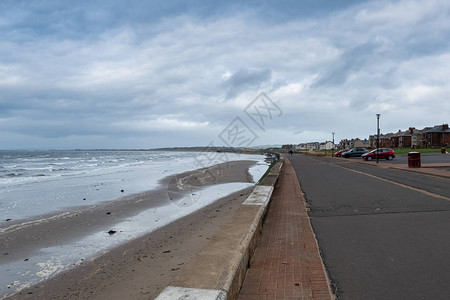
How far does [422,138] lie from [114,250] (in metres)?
110

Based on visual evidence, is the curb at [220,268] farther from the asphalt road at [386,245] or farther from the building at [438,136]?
the building at [438,136]

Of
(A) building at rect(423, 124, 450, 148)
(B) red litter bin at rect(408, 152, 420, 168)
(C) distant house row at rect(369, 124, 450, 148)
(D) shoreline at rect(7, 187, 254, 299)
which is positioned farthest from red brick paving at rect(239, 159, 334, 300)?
(A) building at rect(423, 124, 450, 148)

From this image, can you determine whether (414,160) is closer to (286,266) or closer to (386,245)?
(386,245)

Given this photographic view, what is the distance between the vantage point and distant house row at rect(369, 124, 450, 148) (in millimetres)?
88625

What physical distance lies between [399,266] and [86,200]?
12948 millimetres

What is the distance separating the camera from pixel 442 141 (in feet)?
289

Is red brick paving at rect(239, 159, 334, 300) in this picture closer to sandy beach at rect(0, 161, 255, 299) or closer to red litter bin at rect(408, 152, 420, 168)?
sandy beach at rect(0, 161, 255, 299)

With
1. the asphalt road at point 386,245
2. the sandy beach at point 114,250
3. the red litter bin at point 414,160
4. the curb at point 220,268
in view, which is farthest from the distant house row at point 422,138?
the curb at point 220,268

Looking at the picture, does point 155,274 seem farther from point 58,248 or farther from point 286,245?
point 58,248

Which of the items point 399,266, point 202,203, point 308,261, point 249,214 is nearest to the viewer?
point 399,266

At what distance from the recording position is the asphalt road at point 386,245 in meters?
3.73

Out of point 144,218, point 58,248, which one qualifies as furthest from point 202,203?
point 58,248

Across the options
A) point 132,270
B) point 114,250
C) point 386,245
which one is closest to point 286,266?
point 386,245

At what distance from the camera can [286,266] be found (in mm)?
4449
